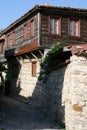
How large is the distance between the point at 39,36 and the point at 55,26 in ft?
4.54

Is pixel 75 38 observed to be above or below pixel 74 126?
above

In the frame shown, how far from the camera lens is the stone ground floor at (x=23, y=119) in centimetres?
1358

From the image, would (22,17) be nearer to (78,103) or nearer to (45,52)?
(45,52)

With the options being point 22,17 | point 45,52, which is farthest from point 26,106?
point 22,17

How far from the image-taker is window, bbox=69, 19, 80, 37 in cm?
2141

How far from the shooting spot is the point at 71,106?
12.5m

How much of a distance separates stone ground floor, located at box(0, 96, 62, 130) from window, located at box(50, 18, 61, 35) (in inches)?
185

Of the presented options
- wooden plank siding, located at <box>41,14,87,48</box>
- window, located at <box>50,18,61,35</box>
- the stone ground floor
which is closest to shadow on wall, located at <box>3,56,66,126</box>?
the stone ground floor

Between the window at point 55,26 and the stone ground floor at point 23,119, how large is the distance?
4692 mm

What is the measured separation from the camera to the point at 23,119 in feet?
50.5

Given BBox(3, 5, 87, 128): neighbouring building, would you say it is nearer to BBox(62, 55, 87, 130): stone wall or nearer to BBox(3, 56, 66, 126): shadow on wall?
BBox(3, 56, 66, 126): shadow on wall

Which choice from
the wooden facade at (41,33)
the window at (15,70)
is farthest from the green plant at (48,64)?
the window at (15,70)

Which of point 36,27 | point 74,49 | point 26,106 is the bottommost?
point 26,106

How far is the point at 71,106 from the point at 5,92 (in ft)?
50.4
